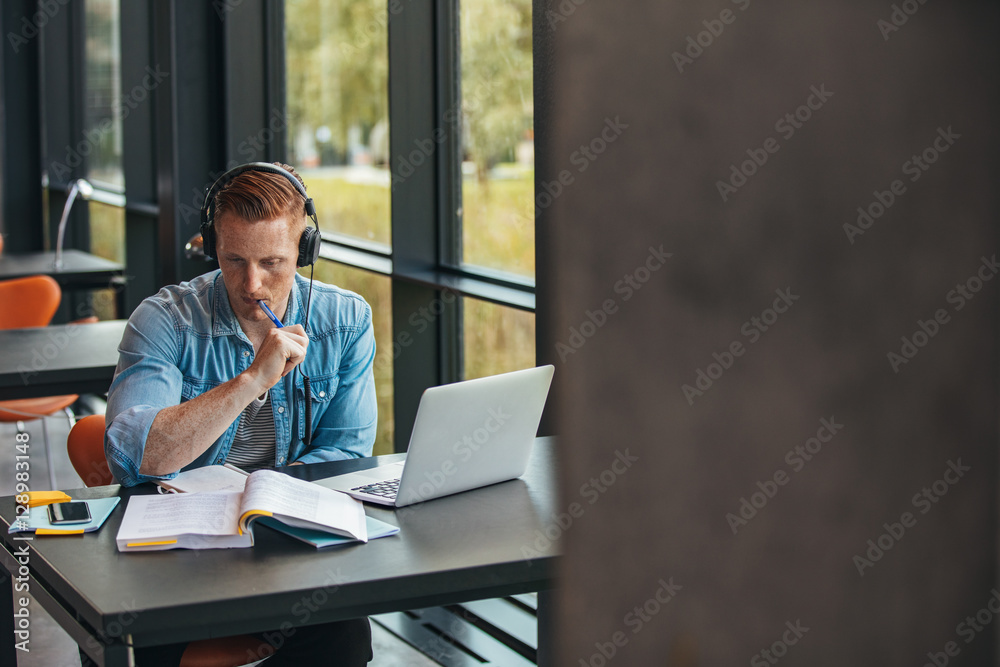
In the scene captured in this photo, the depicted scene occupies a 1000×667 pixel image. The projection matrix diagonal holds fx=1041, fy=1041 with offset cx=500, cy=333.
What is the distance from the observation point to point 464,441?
1.62 m

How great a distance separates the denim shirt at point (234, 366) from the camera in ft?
6.23

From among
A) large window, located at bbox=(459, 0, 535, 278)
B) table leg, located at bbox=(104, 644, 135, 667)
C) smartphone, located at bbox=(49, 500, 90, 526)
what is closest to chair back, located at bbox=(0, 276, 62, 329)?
large window, located at bbox=(459, 0, 535, 278)

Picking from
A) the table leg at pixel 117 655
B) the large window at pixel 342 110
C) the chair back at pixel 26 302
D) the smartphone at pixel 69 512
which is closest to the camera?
the table leg at pixel 117 655

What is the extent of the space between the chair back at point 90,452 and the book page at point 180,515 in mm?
522

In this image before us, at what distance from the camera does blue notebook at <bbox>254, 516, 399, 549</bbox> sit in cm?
142

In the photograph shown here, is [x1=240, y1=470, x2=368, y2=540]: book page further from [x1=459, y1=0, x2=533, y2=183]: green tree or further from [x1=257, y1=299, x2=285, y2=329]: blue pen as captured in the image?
[x1=459, y1=0, x2=533, y2=183]: green tree

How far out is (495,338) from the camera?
124 inches

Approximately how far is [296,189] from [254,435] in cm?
49

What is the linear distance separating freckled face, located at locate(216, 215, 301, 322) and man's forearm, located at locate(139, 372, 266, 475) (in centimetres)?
24

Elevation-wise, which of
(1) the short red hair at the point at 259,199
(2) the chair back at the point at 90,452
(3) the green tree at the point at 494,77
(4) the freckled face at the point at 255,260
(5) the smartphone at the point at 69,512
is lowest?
(2) the chair back at the point at 90,452

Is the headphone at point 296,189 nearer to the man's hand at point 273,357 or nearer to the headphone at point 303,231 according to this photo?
the headphone at point 303,231

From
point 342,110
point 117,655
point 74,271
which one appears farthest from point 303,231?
point 74,271

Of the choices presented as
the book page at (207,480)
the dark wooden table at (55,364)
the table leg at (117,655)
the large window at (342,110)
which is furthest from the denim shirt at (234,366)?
the large window at (342,110)

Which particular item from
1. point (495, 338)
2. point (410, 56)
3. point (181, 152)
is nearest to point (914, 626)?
point (495, 338)
